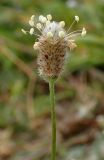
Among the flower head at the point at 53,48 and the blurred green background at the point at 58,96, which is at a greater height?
the blurred green background at the point at 58,96

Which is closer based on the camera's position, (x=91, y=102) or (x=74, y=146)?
(x=74, y=146)

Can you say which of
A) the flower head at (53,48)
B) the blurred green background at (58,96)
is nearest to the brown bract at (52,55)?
the flower head at (53,48)

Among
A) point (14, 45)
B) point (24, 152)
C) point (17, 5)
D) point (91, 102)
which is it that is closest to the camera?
point (24, 152)

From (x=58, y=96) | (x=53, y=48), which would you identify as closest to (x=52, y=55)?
(x=53, y=48)

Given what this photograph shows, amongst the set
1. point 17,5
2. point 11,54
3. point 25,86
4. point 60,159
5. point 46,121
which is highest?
point 17,5

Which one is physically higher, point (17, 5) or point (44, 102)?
point (17, 5)

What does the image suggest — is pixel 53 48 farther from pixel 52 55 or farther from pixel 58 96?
pixel 58 96

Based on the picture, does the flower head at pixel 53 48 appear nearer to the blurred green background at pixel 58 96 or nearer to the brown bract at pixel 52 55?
the brown bract at pixel 52 55

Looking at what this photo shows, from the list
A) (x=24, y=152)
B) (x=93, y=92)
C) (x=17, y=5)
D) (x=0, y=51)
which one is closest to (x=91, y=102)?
(x=93, y=92)

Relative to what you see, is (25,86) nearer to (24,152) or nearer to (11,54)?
(11,54)
